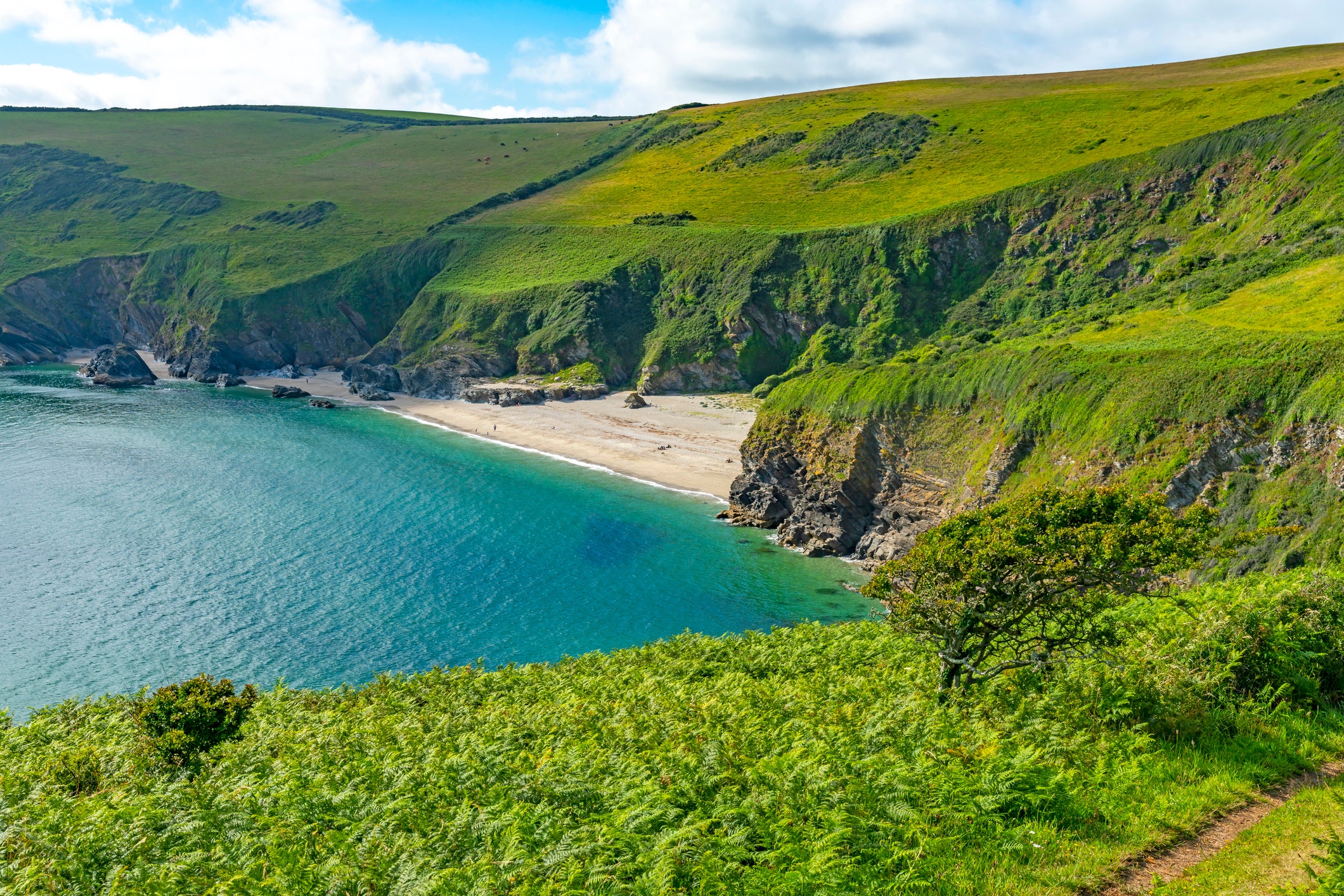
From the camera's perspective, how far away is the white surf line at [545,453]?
80562 millimetres

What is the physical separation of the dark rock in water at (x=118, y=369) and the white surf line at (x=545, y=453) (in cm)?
4718

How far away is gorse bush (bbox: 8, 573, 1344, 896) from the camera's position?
11.3 m

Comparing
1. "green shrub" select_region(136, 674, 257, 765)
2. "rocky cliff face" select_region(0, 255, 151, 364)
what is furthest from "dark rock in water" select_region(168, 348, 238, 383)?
"green shrub" select_region(136, 674, 257, 765)

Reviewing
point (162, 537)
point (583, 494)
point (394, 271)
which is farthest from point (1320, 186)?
point (394, 271)

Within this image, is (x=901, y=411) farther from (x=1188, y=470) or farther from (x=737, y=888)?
(x=737, y=888)

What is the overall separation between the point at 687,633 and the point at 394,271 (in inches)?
5781

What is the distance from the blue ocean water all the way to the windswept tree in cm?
3365

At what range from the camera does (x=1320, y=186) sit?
8012cm

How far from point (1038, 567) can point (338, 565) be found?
188 feet

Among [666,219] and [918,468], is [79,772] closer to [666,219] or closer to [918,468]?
[918,468]

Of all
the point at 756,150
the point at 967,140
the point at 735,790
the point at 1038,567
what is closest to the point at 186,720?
the point at 735,790

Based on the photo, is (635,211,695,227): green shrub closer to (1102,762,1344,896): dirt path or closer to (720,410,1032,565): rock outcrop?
(720,410,1032,565): rock outcrop

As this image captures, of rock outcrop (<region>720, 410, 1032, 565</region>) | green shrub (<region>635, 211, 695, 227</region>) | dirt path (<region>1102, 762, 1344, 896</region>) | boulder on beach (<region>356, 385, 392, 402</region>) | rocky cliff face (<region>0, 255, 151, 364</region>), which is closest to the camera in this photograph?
dirt path (<region>1102, 762, 1344, 896</region>)

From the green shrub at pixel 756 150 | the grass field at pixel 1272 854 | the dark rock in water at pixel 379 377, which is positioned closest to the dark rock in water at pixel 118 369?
the dark rock in water at pixel 379 377
